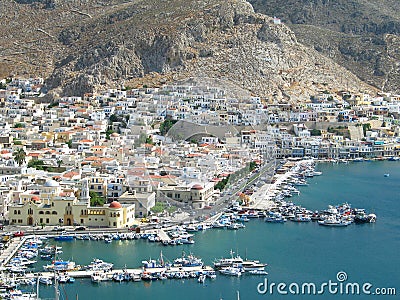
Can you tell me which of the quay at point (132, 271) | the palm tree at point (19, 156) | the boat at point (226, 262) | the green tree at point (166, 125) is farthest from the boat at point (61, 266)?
the green tree at point (166, 125)

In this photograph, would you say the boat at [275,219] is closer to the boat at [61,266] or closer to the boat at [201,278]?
the boat at [201,278]

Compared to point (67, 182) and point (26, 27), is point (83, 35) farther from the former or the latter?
point (67, 182)

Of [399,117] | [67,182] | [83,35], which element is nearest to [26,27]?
[83,35]

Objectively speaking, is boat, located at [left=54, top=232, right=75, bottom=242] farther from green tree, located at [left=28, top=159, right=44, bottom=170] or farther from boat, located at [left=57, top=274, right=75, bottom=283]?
green tree, located at [left=28, top=159, right=44, bottom=170]

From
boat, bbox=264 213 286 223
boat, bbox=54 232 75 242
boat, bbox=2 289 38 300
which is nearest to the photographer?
boat, bbox=2 289 38 300

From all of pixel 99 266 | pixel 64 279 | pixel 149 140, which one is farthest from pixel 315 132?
pixel 64 279

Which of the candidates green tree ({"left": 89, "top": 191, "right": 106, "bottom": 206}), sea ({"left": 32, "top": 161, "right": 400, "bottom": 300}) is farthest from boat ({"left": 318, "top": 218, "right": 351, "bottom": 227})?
green tree ({"left": 89, "top": 191, "right": 106, "bottom": 206})
